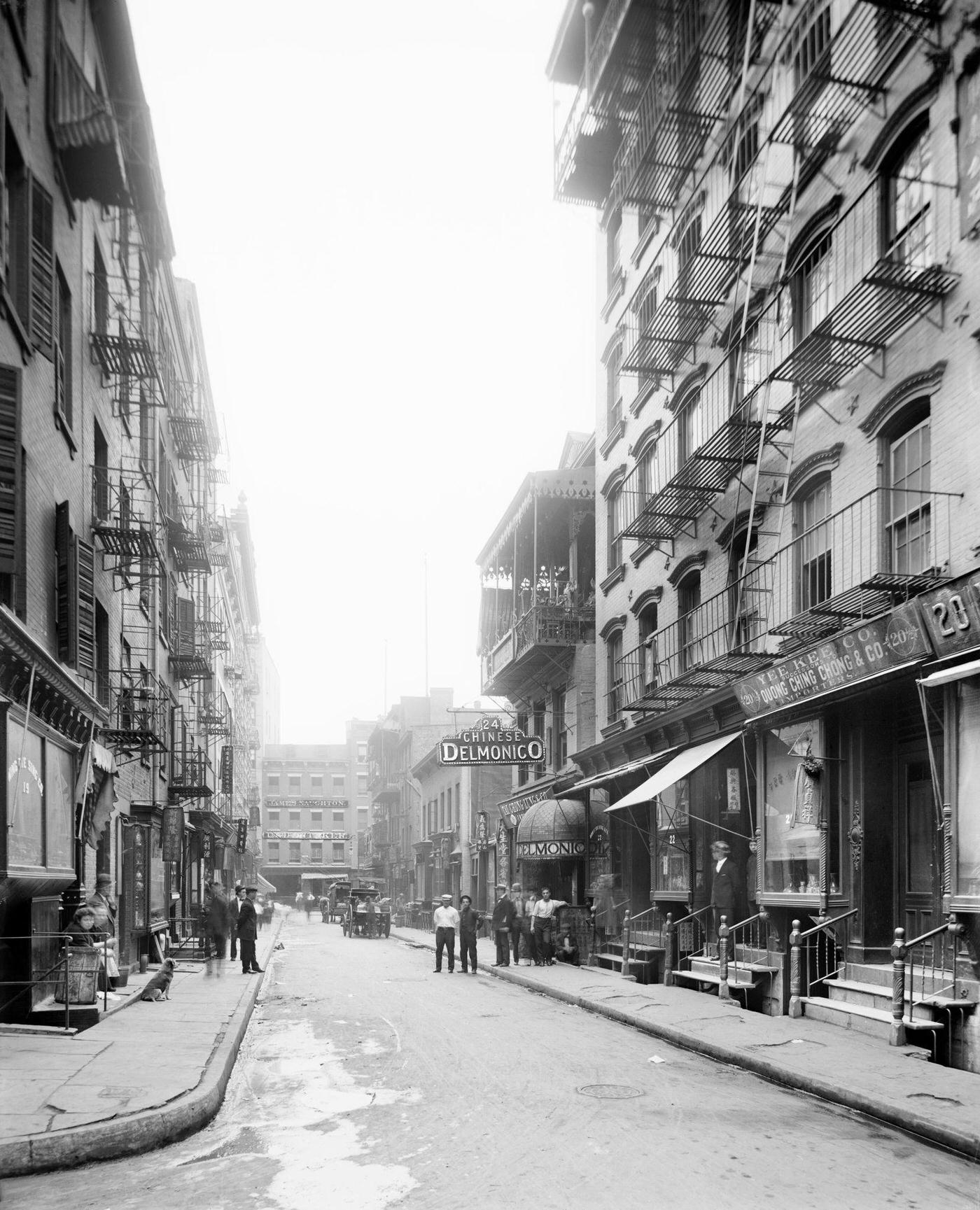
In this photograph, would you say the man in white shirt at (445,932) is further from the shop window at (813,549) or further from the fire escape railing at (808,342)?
the shop window at (813,549)

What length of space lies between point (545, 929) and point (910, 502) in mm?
15228

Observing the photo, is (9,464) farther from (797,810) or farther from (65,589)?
(797,810)

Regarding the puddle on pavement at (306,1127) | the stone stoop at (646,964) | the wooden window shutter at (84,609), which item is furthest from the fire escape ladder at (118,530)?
the stone stoop at (646,964)

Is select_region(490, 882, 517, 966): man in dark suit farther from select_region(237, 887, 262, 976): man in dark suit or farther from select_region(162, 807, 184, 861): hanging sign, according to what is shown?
select_region(162, 807, 184, 861): hanging sign

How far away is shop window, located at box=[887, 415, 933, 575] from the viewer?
14.1 meters

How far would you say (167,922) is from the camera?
2759cm

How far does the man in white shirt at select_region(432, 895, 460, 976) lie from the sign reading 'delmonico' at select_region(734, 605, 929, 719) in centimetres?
1064

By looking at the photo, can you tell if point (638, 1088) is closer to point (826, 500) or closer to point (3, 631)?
point (3, 631)

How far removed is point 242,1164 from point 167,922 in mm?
20758

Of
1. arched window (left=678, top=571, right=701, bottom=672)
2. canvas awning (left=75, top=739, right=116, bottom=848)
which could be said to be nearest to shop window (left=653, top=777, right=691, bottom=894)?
arched window (left=678, top=571, right=701, bottom=672)

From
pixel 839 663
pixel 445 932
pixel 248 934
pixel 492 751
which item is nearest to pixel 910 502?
pixel 839 663

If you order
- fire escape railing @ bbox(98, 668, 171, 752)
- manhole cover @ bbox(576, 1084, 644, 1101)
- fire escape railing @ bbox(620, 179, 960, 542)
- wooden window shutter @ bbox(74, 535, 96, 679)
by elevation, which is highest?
fire escape railing @ bbox(620, 179, 960, 542)

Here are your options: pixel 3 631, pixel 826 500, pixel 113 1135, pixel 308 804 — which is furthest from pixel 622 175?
pixel 308 804

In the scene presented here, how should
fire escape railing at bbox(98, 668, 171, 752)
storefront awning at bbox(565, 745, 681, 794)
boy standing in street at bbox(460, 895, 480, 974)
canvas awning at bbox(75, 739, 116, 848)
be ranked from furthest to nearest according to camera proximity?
boy standing in street at bbox(460, 895, 480, 974) < storefront awning at bbox(565, 745, 681, 794) < fire escape railing at bbox(98, 668, 171, 752) < canvas awning at bbox(75, 739, 116, 848)
